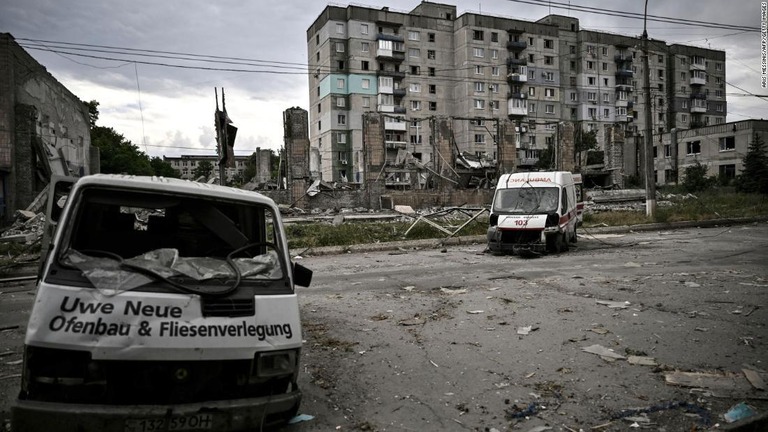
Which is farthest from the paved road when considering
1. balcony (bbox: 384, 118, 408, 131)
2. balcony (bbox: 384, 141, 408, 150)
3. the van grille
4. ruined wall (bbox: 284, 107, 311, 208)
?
balcony (bbox: 384, 118, 408, 131)

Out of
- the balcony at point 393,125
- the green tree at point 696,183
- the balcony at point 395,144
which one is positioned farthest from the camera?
the balcony at point 393,125

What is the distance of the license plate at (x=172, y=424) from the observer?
2.52 metres

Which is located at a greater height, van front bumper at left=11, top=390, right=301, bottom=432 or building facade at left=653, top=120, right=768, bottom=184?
building facade at left=653, top=120, right=768, bottom=184

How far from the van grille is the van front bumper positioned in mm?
504

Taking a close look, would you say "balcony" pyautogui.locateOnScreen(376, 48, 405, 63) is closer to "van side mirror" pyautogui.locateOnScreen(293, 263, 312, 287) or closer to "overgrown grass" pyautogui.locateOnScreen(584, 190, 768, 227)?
"overgrown grass" pyautogui.locateOnScreen(584, 190, 768, 227)

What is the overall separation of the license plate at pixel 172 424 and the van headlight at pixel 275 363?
0.38 m

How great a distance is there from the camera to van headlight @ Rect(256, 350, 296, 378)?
2.92 m

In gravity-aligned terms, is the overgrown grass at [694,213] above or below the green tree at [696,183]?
below

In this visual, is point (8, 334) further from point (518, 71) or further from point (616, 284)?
point (518, 71)

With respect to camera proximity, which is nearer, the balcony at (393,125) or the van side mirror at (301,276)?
the van side mirror at (301,276)

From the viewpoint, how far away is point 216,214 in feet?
11.8

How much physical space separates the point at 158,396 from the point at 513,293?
658 centimetres

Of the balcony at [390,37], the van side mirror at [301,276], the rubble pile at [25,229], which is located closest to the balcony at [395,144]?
the balcony at [390,37]

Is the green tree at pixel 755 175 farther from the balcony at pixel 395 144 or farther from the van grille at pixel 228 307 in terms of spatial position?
the van grille at pixel 228 307
